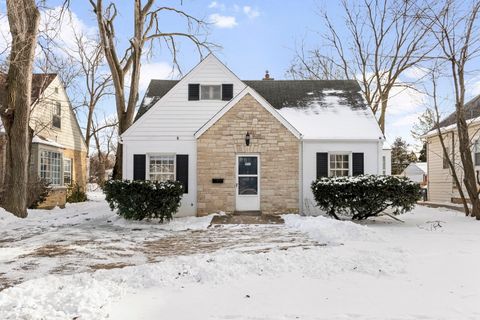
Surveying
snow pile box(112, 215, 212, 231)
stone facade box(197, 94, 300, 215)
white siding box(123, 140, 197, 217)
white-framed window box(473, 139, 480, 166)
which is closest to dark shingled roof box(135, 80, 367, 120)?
white siding box(123, 140, 197, 217)

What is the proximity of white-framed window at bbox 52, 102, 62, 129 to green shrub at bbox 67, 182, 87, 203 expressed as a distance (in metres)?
3.41

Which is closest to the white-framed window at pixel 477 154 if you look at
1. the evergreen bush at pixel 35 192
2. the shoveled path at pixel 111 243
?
the shoveled path at pixel 111 243

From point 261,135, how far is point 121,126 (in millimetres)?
7780

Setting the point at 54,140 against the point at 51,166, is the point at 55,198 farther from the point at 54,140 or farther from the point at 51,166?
the point at 54,140

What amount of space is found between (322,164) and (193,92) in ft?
17.8

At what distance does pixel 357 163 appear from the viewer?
1392 cm

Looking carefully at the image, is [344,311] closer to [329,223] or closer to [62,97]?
[329,223]

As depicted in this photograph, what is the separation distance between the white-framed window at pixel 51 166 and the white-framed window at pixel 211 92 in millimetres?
9274

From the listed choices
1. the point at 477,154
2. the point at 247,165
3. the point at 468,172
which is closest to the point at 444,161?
the point at 477,154

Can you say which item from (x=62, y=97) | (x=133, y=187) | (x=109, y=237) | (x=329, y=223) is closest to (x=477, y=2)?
(x=329, y=223)

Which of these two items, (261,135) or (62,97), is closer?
(261,135)

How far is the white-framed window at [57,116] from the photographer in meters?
21.0

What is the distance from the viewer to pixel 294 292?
501 centimetres

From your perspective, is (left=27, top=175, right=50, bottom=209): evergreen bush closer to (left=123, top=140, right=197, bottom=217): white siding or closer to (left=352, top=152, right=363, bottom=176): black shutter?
(left=123, top=140, right=197, bottom=217): white siding
